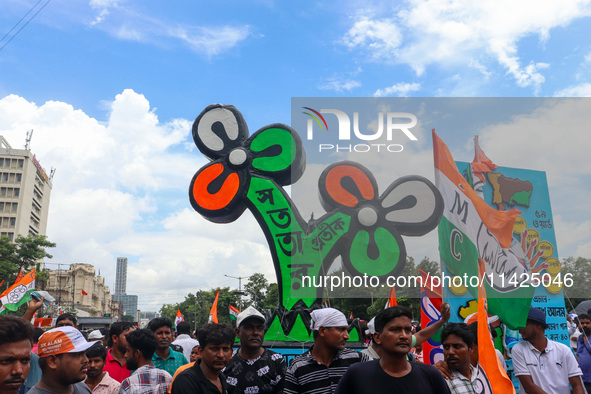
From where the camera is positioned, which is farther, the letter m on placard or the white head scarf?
the letter m on placard

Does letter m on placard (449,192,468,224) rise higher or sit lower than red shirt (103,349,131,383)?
higher

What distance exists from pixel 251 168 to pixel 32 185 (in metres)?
86.2

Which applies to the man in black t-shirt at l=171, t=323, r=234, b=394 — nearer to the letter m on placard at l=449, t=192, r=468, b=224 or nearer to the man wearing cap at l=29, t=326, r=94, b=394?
the man wearing cap at l=29, t=326, r=94, b=394

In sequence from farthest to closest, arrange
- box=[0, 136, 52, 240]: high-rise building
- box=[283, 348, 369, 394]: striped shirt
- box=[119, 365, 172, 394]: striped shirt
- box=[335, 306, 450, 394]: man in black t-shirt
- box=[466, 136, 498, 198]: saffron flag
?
1. box=[0, 136, 52, 240]: high-rise building
2. box=[466, 136, 498, 198]: saffron flag
3. box=[119, 365, 172, 394]: striped shirt
4. box=[283, 348, 369, 394]: striped shirt
5. box=[335, 306, 450, 394]: man in black t-shirt

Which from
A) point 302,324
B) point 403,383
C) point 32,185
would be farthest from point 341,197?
point 32,185

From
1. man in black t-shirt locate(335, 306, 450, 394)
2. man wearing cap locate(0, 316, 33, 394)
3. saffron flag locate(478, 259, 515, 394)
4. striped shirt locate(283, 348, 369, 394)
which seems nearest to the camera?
man wearing cap locate(0, 316, 33, 394)

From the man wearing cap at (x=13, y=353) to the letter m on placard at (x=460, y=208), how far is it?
7.45 metres

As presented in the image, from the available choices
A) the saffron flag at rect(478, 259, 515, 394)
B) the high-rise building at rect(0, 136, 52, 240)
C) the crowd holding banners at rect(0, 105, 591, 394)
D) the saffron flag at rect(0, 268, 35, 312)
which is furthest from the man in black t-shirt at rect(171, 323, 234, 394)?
the high-rise building at rect(0, 136, 52, 240)

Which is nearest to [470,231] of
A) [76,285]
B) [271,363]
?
[271,363]

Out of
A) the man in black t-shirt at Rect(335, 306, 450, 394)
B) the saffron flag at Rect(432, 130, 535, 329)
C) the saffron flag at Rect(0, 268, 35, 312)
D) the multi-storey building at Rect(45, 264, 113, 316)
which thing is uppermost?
the multi-storey building at Rect(45, 264, 113, 316)

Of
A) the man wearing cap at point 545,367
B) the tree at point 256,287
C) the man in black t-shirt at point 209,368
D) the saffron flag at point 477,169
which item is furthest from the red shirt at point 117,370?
the tree at point 256,287

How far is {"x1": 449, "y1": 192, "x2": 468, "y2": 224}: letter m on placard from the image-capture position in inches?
343

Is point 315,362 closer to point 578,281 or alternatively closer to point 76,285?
point 578,281

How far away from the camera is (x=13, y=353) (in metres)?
2.42
